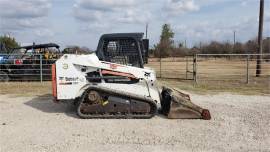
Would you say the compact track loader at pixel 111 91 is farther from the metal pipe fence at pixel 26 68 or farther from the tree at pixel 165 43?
the tree at pixel 165 43

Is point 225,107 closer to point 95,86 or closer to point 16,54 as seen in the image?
point 95,86

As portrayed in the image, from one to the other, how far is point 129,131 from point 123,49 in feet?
9.56

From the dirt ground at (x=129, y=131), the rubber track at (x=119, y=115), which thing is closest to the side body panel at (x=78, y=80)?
Answer: the rubber track at (x=119, y=115)

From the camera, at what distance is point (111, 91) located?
381 inches

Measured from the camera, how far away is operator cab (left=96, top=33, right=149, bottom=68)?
10.6 m

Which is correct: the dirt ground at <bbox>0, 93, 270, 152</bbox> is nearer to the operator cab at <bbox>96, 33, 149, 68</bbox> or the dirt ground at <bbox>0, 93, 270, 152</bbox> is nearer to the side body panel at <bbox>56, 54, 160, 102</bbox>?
the side body panel at <bbox>56, 54, 160, 102</bbox>

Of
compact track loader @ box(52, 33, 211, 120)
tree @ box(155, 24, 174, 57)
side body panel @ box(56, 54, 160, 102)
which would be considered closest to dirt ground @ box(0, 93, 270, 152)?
compact track loader @ box(52, 33, 211, 120)

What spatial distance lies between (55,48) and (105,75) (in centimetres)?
1143

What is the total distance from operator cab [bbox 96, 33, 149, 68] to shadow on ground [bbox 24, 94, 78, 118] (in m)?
1.53

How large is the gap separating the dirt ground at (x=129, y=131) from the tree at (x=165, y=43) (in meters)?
54.6

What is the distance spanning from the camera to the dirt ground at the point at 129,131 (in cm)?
732

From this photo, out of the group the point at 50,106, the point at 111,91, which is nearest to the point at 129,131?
the point at 111,91

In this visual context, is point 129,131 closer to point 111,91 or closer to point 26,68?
point 111,91

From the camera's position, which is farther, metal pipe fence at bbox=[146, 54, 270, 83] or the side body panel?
metal pipe fence at bbox=[146, 54, 270, 83]
